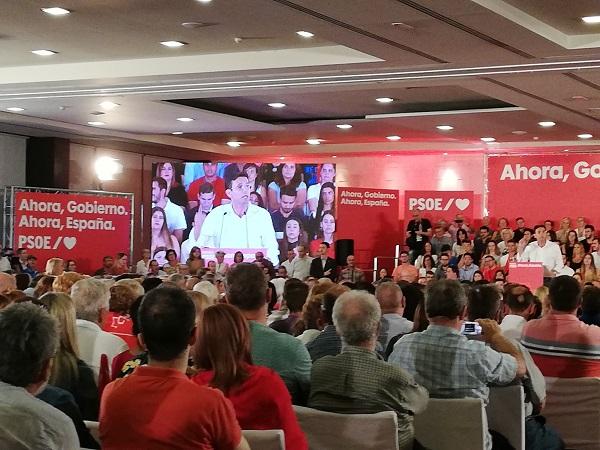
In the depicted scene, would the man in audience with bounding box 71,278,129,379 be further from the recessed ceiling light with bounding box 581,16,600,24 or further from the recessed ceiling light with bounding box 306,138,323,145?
the recessed ceiling light with bounding box 306,138,323,145

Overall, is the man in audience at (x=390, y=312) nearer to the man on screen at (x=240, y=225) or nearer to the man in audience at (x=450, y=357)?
the man in audience at (x=450, y=357)

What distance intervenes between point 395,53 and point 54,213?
807 cm

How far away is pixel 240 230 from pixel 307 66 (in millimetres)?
7346

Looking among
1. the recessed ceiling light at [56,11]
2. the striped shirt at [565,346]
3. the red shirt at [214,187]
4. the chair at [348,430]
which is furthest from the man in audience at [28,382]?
the red shirt at [214,187]

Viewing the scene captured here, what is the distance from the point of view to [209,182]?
18.3m

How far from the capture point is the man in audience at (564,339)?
16.5ft

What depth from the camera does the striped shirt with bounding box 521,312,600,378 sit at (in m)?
5.02

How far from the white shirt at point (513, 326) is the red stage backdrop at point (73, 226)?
1138cm

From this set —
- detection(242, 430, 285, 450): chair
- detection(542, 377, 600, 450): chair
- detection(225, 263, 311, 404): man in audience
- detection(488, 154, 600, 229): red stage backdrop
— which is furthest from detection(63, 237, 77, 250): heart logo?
detection(242, 430, 285, 450): chair

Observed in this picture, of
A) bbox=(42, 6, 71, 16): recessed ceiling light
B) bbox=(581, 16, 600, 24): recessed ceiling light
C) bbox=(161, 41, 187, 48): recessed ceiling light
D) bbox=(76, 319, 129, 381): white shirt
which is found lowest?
bbox=(76, 319, 129, 381): white shirt

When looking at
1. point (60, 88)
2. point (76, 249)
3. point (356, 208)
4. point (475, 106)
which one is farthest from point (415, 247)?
point (60, 88)

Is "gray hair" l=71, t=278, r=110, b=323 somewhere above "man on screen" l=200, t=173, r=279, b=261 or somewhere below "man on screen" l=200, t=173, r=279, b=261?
below

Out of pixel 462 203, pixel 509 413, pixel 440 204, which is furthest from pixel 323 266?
pixel 509 413

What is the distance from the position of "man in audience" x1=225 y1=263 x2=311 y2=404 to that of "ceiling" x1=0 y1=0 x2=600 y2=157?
187 inches
